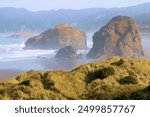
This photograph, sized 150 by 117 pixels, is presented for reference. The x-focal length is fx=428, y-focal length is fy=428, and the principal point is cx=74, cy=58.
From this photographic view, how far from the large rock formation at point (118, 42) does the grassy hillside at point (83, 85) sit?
122 meters

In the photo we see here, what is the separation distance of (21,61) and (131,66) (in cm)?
10239

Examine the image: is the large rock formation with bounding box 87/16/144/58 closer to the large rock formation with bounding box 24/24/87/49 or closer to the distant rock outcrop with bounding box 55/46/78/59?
the distant rock outcrop with bounding box 55/46/78/59

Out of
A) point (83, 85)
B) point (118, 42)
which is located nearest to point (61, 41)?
point (118, 42)

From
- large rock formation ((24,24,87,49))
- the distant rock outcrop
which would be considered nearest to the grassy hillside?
the distant rock outcrop

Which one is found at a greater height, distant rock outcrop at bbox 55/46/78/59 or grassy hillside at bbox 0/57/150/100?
grassy hillside at bbox 0/57/150/100

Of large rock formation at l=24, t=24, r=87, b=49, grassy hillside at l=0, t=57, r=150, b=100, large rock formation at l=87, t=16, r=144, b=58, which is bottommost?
large rock formation at l=24, t=24, r=87, b=49

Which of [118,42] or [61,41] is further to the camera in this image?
[61,41]

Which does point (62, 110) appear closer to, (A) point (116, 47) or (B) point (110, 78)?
(B) point (110, 78)

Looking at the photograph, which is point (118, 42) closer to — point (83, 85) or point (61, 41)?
point (61, 41)

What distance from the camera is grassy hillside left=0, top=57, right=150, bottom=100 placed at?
21.6m

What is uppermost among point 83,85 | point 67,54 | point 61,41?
point 83,85

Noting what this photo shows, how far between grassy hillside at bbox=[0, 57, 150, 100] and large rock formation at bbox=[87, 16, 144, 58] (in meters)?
122

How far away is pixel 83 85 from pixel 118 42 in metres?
132

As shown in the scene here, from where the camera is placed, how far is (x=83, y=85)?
24.9 meters
